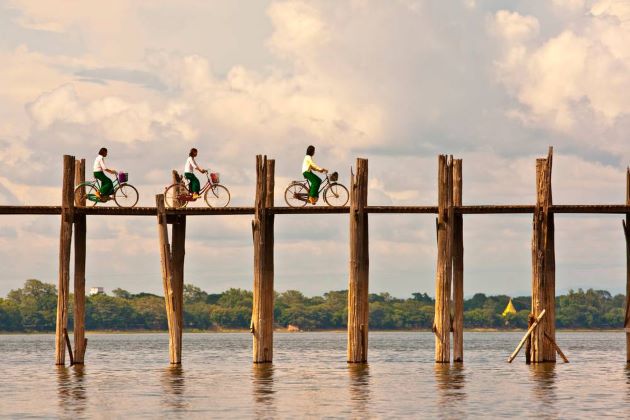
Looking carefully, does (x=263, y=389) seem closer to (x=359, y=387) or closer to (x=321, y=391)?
(x=321, y=391)

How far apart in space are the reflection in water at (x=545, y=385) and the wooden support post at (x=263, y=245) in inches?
322

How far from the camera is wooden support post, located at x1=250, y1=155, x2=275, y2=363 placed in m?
41.1

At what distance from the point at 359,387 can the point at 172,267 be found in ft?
25.2

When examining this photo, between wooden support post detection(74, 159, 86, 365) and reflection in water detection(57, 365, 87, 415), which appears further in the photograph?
wooden support post detection(74, 159, 86, 365)

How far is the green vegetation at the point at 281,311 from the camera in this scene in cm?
14262

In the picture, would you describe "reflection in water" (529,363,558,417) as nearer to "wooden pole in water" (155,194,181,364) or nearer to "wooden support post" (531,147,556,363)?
"wooden support post" (531,147,556,363)

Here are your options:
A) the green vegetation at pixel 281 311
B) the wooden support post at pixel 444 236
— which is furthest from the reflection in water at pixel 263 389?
the green vegetation at pixel 281 311

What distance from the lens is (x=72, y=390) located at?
1513 inches

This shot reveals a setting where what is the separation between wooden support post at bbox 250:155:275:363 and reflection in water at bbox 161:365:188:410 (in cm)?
296

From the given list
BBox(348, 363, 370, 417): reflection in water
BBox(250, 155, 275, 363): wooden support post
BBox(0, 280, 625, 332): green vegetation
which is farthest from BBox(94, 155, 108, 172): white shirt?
BBox(0, 280, 625, 332): green vegetation

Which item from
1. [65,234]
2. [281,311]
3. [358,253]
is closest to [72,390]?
[65,234]

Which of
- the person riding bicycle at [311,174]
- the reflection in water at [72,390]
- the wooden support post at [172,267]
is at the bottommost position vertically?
the reflection in water at [72,390]

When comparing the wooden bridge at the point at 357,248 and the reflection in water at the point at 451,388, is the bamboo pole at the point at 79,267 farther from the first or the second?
the reflection in water at the point at 451,388

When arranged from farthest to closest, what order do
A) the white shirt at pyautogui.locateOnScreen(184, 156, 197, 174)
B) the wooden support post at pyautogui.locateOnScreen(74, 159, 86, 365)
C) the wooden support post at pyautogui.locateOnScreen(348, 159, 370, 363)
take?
1. the white shirt at pyautogui.locateOnScreen(184, 156, 197, 174)
2. the wooden support post at pyautogui.locateOnScreen(74, 159, 86, 365)
3. the wooden support post at pyautogui.locateOnScreen(348, 159, 370, 363)
